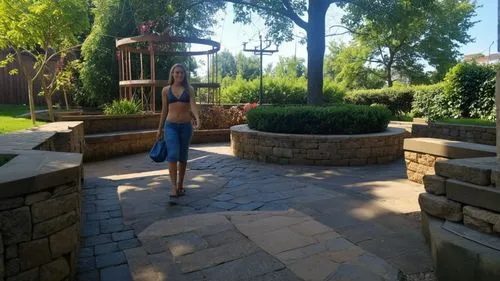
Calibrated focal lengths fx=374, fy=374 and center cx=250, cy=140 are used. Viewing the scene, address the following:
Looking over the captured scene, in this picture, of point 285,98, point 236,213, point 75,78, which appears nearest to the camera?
point 236,213

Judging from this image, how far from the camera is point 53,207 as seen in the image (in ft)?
7.97

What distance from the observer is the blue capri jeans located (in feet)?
14.5

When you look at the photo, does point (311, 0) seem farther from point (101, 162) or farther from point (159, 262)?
point (159, 262)

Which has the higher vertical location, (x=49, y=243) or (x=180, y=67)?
(x=180, y=67)

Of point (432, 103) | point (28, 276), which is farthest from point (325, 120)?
point (432, 103)

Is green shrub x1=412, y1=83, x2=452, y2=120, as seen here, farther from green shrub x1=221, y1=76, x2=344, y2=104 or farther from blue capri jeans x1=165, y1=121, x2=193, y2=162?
blue capri jeans x1=165, y1=121, x2=193, y2=162

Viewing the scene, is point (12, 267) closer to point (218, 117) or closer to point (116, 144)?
point (116, 144)

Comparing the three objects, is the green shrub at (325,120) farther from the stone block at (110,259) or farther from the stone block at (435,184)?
the stone block at (110,259)

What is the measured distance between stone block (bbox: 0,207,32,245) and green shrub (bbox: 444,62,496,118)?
11063 mm

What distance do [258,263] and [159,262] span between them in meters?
0.75

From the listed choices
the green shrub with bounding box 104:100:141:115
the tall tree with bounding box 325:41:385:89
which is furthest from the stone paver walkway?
the tall tree with bounding box 325:41:385:89

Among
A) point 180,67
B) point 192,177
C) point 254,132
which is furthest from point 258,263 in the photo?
point 254,132

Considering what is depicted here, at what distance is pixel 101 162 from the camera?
8.26 m

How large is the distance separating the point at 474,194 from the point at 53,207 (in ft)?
9.20
